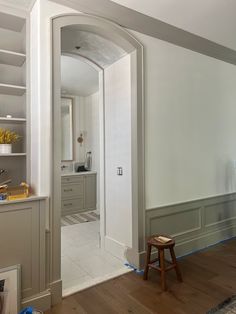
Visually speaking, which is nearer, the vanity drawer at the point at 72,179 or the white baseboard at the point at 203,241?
the white baseboard at the point at 203,241

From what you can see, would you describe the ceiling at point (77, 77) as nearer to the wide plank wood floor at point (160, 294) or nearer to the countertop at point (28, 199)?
the countertop at point (28, 199)

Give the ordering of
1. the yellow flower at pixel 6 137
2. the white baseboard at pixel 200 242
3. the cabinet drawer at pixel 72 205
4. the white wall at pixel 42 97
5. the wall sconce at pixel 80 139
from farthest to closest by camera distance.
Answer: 1. the wall sconce at pixel 80 139
2. the cabinet drawer at pixel 72 205
3. the white baseboard at pixel 200 242
4. the yellow flower at pixel 6 137
5. the white wall at pixel 42 97

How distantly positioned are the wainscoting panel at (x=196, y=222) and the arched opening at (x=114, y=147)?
0.29 meters

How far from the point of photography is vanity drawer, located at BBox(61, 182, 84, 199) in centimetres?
510

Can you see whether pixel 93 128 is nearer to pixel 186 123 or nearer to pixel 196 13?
pixel 186 123

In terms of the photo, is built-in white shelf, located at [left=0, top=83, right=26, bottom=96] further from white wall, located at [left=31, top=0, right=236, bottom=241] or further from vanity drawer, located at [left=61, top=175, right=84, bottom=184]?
vanity drawer, located at [left=61, top=175, right=84, bottom=184]

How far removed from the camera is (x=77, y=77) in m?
4.53

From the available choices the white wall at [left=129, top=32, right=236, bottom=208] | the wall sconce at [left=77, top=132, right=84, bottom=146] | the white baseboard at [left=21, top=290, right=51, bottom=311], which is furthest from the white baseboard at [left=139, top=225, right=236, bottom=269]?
the wall sconce at [left=77, top=132, right=84, bottom=146]

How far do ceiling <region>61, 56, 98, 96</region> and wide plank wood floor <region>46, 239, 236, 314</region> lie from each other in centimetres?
287

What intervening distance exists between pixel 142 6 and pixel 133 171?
5.56ft

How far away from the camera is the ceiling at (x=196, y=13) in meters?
2.36

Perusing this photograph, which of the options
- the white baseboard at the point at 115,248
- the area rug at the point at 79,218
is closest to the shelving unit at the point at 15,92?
the white baseboard at the point at 115,248

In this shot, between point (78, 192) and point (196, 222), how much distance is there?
9.15 feet

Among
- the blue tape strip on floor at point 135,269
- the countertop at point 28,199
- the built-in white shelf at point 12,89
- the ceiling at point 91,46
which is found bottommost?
the blue tape strip on floor at point 135,269
